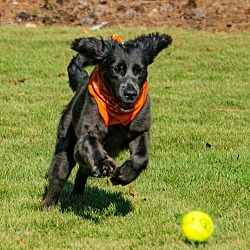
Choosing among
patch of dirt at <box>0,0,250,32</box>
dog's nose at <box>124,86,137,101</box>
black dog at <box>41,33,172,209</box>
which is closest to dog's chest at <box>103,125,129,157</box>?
black dog at <box>41,33,172,209</box>

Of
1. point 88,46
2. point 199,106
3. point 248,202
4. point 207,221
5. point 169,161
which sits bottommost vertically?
point 199,106

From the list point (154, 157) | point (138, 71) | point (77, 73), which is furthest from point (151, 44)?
point (154, 157)

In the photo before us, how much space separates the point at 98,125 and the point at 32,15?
12476 mm

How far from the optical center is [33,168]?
716 centimetres

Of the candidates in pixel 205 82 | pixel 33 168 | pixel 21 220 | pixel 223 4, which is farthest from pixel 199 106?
pixel 223 4

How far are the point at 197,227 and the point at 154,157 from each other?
10.7 feet

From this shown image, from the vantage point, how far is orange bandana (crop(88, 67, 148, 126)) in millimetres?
5555

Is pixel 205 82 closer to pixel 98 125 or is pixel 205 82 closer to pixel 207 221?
pixel 98 125

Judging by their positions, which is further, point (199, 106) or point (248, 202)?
point (199, 106)

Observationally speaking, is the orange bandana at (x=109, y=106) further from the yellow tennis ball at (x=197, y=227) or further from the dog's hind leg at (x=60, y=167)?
the yellow tennis ball at (x=197, y=227)

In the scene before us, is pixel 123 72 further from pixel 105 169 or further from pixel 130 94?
pixel 105 169

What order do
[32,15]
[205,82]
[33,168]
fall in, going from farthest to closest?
[32,15] < [205,82] < [33,168]

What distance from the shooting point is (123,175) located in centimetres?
536

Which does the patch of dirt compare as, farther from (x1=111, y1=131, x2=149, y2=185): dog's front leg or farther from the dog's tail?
(x1=111, y1=131, x2=149, y2=185): dog's front leg
